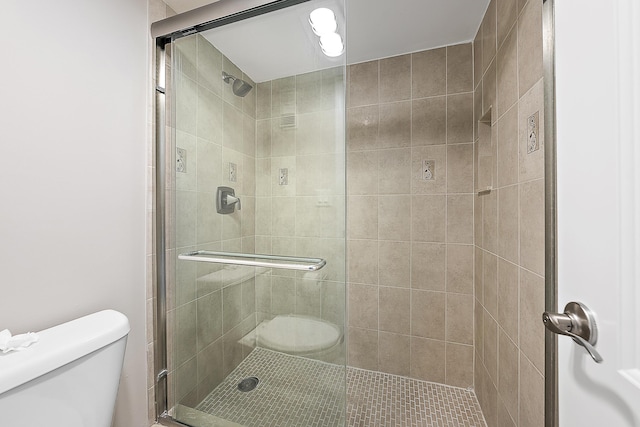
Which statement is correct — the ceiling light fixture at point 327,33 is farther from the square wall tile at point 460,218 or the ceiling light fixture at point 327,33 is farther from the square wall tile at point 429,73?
the square wall tile at point 460,218

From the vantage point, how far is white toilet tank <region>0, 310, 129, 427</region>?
1.98 feet

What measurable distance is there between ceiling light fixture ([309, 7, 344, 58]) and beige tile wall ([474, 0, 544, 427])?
65 cm

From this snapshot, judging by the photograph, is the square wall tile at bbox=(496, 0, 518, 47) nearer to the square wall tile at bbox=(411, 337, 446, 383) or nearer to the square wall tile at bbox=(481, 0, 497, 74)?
the square wall tile at bbox=(481, 0, 497, 74)

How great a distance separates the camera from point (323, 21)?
3.24 feet

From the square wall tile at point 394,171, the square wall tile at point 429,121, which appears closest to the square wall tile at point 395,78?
the square wall tile at point 429,121

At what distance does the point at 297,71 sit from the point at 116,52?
2.44 feet

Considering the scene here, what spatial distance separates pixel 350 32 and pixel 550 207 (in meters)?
1.49

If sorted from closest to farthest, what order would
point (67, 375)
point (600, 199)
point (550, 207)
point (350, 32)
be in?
1. point (600, 199)
2. point (550, 207)
3. point (67, 375)
4. point (350, 32)

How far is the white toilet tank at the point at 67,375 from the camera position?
0.60 m

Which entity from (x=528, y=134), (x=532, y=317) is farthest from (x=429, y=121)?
(x=532, y=317)

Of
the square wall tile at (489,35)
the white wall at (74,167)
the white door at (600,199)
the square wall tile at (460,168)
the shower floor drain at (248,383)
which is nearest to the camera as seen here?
the white door at (600,199)

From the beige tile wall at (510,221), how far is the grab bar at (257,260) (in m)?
0.76

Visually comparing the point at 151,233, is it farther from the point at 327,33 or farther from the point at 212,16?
the point at 327,33

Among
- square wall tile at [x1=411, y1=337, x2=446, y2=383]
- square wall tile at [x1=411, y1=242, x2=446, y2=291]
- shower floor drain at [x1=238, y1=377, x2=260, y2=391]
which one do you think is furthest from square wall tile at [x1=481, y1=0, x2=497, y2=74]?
shower floor drain at [x1=238, y1=377, x2=260, y2=391]
